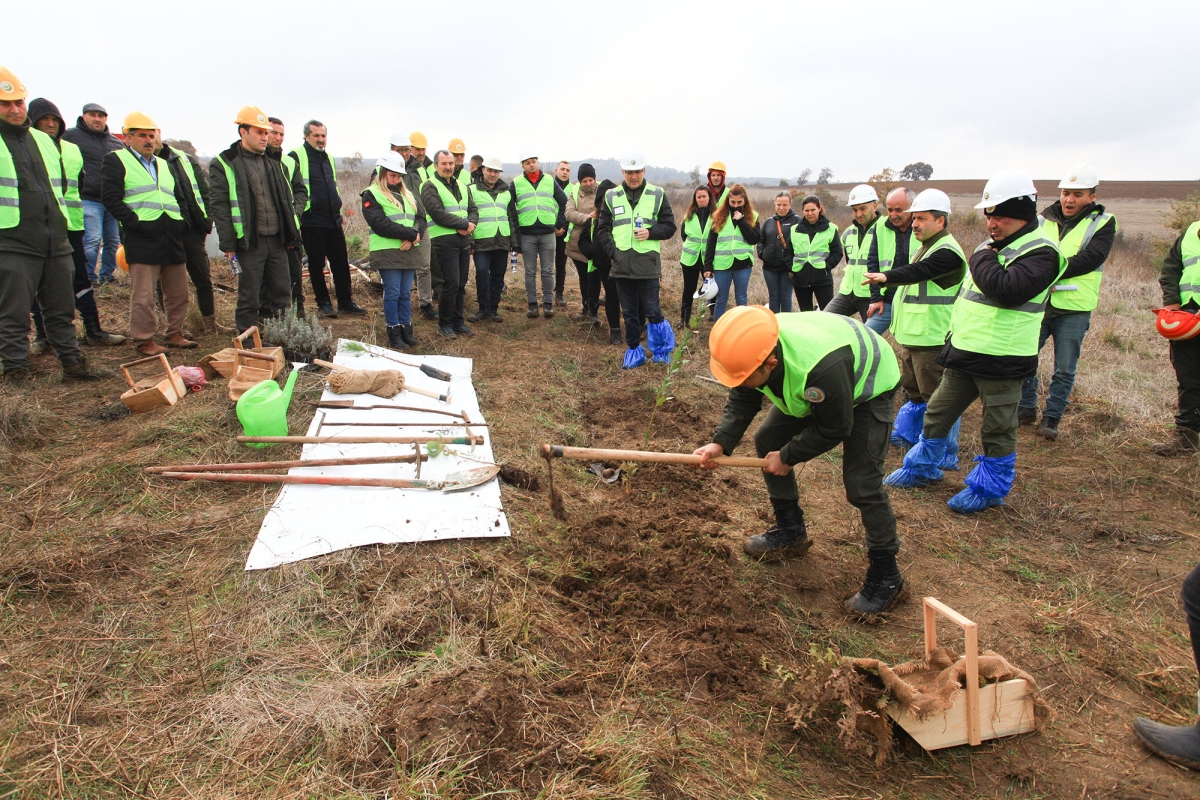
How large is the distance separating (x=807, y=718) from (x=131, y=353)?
6.34 meters

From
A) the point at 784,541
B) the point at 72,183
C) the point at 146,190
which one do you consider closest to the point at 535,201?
the point at 146,190

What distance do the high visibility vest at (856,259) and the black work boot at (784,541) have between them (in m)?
3.17

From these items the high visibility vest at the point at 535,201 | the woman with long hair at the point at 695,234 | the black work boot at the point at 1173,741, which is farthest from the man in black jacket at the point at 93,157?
the black work boot at the point at 1173,741

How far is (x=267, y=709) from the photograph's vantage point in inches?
95.0

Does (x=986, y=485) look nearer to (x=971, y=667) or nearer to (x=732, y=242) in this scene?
(x=971, y=667)

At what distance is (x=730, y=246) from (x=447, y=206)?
3.30 metres

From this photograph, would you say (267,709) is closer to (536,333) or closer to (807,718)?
(807,718)

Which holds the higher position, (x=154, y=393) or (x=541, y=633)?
(x=154, y=393)

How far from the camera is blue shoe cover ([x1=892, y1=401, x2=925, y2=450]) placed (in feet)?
17.1

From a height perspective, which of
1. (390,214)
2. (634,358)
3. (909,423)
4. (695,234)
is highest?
(390,214)

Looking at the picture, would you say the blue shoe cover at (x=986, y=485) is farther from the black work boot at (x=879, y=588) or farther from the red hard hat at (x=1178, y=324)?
the red hard hat at (x=1178, y=324)

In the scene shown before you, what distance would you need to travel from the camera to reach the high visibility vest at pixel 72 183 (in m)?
5.44

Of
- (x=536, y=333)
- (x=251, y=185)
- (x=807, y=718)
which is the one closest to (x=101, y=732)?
(x=807, y=718)

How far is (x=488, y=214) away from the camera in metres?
7.76
